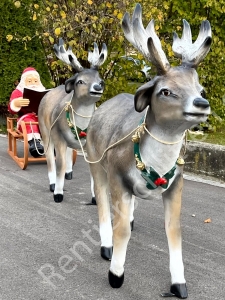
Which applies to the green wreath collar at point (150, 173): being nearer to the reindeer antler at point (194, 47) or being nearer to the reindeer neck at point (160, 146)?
the reindeer neck at point (160, 146)

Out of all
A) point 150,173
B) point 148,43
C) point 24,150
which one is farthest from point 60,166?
point 148,43

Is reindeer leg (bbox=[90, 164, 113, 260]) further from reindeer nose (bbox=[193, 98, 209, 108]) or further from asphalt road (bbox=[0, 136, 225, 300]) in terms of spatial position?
reindeer nose (bbox=[193, 98, 209, 108])

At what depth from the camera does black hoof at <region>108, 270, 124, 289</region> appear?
11.1 feet

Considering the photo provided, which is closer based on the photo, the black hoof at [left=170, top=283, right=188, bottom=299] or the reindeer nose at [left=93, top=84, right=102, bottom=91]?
the black hoof at [left=170, top=283, right=188, bottom=299]

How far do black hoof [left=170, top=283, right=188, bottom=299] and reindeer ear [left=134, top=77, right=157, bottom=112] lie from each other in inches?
50.6

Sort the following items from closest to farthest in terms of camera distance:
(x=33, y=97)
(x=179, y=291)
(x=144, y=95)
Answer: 1. (x=144, y=95)
2. (x=179, y=291)
3. (x=33, y=97)

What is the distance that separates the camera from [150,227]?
15.6 ft

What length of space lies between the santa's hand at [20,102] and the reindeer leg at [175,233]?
446 cm

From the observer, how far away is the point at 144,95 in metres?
2.96

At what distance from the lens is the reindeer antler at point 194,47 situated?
2.93m

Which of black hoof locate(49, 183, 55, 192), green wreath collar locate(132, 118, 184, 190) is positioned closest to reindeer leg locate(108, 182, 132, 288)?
green wreath collar locate(132, 118, 184, 190)

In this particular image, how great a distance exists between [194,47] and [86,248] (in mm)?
2098

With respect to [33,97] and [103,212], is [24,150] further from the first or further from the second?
[103,212]

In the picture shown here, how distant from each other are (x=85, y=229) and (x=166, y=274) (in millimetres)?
1242
